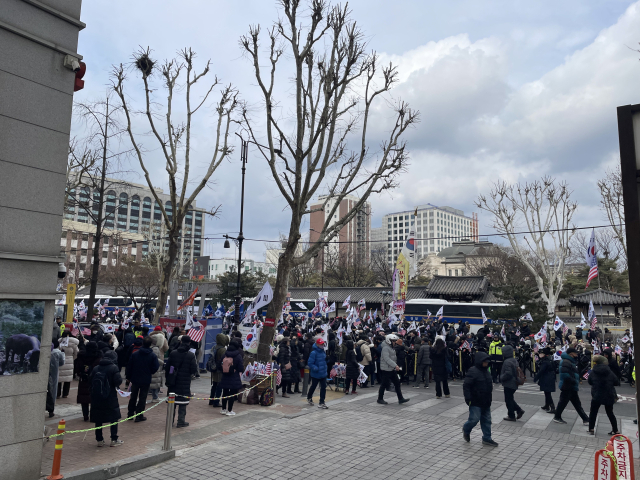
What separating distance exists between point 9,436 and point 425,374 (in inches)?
463

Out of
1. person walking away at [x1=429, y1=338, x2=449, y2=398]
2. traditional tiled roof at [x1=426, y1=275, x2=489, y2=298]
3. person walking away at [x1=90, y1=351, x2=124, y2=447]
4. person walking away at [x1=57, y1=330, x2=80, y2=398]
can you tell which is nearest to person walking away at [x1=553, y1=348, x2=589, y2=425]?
person walking away at [x1=429, y1=338, x2=449, y2=398]

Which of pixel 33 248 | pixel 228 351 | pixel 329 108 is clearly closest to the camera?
pixel 33 248

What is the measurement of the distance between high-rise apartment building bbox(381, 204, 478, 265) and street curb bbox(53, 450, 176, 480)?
148 meters

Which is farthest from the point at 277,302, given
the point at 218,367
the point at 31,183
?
the point at 31,183

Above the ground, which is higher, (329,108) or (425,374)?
(329,108)

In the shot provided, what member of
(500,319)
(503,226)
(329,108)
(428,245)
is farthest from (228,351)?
(428,245)

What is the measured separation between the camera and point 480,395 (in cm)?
824

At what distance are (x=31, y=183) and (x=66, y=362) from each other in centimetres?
617

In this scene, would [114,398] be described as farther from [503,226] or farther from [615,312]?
[615,312]

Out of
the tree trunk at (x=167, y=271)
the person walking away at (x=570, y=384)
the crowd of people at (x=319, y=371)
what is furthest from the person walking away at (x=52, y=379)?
the person walking away at (x=570, y=384)

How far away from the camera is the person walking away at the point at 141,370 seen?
8820 mm

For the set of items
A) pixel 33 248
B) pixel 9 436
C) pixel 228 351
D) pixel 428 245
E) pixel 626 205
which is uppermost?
pixel 428 245

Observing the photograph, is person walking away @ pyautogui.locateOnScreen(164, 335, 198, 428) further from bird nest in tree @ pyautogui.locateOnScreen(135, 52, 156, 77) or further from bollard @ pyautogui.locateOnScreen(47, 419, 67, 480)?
bird nest in tree @ pyautogui.locateOnScreen(135, 52, 156, 77)

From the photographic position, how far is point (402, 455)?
7.71m
